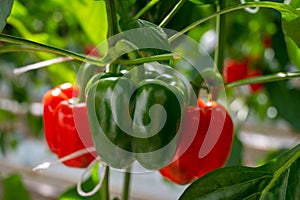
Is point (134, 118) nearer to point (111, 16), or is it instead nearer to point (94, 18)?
point (111, 16)

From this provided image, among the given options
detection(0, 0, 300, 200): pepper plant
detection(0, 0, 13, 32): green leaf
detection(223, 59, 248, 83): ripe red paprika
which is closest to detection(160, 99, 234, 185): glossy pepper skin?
detection(0, 0, 300, 200): pepper plant

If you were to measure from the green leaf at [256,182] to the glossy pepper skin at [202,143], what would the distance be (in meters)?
0.04

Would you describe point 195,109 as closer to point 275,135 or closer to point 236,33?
point 236,33

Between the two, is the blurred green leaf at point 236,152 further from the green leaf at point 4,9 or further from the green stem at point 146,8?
the green leaf at point 4,9

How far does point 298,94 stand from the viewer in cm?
115

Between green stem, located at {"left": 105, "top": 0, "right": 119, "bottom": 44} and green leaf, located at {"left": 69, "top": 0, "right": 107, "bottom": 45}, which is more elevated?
green stem, located at {"left": 105, "top": 0, "right": 119, "bottom": 44}

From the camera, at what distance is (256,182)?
0.50 m

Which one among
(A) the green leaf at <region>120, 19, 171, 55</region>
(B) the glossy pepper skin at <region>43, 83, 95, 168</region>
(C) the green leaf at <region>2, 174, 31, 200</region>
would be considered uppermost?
(A) the green leaf at <region>120, 19, 171, 55</region>

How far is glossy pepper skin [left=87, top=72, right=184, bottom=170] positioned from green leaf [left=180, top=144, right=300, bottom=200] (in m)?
0.05

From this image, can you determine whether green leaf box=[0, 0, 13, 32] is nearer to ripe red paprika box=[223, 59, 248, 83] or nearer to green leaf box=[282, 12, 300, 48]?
green leaf box=[282, 12, 300, 48]

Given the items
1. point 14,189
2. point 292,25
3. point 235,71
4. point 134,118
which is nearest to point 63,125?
point 134,118

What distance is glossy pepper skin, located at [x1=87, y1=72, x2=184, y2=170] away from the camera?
1.43 ft

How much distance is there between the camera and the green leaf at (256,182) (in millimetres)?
469

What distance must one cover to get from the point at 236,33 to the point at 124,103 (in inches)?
38.4
